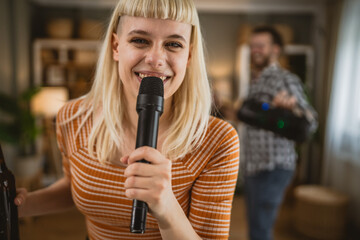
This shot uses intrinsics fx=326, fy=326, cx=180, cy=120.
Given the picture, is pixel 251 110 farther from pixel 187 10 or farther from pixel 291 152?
pixel 187 10

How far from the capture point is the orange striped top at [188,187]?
2.68ft

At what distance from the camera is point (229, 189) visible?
829 millimetres

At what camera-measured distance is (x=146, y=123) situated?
55 cm

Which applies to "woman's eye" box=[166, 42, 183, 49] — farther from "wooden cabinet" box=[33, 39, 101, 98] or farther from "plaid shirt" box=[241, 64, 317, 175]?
"wooden cabinet" box=[33, 39, 101, 98]

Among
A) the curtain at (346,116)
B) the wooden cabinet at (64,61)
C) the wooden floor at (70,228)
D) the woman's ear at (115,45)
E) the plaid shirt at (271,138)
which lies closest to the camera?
the woman's ear at (115,45)

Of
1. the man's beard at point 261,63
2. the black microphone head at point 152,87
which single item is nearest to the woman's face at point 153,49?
the black microphone head at point 152,87

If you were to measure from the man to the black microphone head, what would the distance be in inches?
54.1

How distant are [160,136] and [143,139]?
1.33 feet

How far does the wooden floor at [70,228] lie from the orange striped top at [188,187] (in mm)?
2116

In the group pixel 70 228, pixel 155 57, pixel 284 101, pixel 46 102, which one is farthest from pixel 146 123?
pixel 46 102

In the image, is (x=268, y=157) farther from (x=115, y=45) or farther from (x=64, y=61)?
(x=64, y=61)

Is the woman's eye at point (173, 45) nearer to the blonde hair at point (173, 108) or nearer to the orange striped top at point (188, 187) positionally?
the blonde hair at point (173, 108)

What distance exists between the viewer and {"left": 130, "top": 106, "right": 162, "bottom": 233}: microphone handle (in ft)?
1.70

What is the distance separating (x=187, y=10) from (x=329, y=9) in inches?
171
